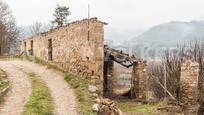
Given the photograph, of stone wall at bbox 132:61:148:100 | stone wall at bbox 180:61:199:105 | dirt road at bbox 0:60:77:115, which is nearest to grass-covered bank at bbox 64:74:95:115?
dirt road at bbox 0:60:77:115

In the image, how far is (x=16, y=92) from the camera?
20.0m

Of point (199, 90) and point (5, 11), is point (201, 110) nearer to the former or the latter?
point (199, 90)

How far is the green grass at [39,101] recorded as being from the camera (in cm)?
1636

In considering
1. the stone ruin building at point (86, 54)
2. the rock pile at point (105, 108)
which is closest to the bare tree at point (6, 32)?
the stone ruin building at point (86, 54)

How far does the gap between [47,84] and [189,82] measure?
7.45 meters

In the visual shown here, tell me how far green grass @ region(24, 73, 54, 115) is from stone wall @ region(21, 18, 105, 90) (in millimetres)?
2295

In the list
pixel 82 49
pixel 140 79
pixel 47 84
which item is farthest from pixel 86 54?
pixel 140 79

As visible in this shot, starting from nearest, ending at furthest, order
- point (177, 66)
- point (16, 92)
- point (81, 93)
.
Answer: point (16, 92)
point (81, 93)
point (177, 66)

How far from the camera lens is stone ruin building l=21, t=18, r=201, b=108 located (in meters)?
22.0

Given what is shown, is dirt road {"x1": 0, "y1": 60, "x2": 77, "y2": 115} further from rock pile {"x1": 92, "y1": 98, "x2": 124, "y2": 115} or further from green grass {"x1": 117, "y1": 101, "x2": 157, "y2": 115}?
green grass {"x1": 117, "y1": 101, "x2": 157, "y2": 115}

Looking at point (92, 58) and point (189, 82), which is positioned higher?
point (92, 58)

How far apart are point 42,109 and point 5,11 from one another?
37.4 metres

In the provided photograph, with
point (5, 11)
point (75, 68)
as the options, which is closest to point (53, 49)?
point (75, 68)

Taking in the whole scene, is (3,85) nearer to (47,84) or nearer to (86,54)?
(47,84)
